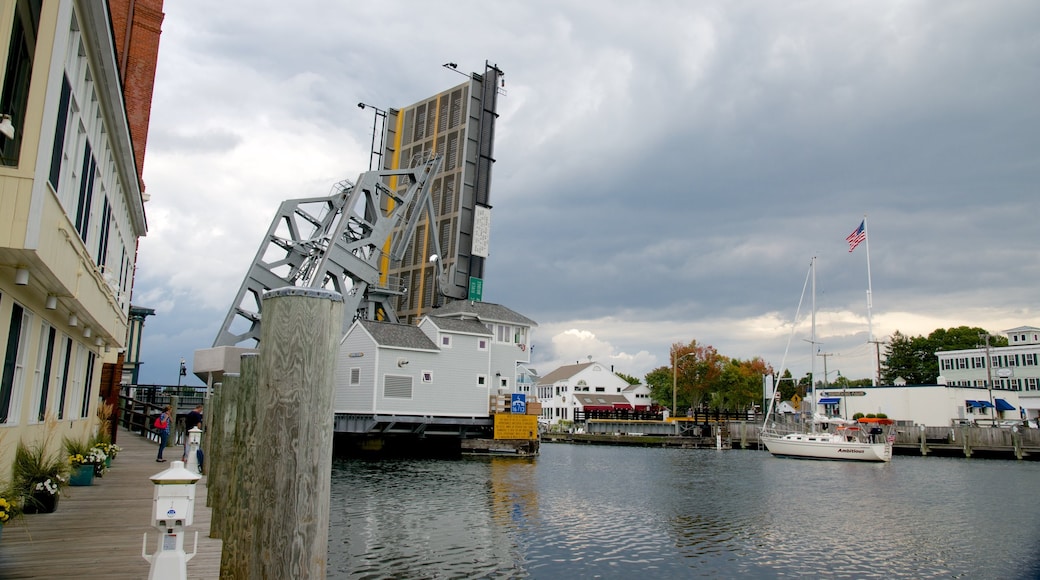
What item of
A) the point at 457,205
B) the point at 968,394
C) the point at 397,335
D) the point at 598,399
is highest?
the point at 457,205

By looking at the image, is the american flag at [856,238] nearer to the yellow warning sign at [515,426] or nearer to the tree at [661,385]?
the yellow warning sign at [515,426]

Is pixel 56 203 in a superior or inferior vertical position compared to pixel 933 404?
superior

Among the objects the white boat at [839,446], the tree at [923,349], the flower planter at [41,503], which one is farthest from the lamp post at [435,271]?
the tree at [923,349]

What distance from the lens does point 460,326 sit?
42.4 metres

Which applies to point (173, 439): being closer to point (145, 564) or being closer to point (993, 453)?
point (145, 564)

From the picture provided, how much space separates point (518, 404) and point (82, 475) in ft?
98.8

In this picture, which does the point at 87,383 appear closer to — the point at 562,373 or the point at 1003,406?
the point at 1003,406

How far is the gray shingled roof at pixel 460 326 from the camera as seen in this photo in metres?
41.5

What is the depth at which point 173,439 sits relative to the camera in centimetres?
2472

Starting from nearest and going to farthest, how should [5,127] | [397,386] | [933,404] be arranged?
1. [5,127]
2. [397,386]
3. [933,404]

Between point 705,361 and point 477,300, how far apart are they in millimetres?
45315

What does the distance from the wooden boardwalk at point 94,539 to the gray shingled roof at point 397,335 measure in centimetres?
2530

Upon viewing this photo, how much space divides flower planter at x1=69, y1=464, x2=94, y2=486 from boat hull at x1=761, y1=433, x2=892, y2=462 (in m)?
44.9

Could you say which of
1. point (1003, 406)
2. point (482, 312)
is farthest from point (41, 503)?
point (1003, 406)
